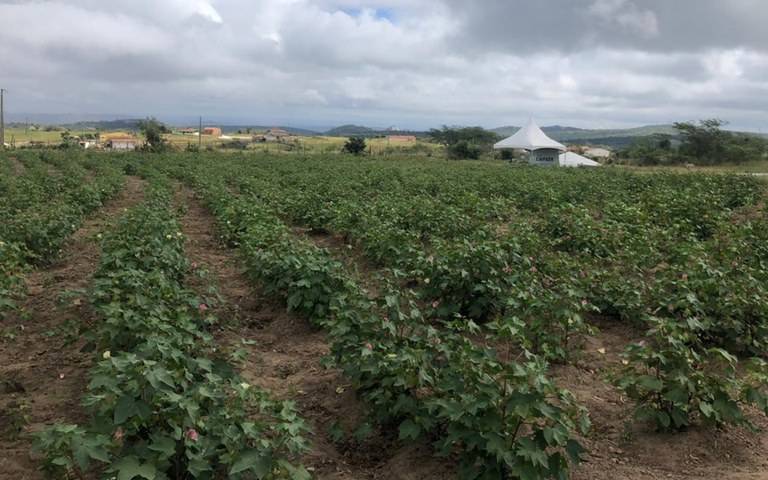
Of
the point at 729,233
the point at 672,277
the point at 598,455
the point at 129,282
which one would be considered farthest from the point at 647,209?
the point at 129,282

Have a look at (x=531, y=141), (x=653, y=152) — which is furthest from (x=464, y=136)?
(x=653, y=152)

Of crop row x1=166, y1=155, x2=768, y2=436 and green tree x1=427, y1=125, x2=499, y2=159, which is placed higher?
green tree x1=427, y1=125, x2=499, y2=159

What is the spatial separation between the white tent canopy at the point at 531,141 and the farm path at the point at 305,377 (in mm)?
49648

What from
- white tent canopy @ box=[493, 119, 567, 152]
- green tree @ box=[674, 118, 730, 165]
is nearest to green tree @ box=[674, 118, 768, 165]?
green tree @ box=[674, 118, 730, 165]

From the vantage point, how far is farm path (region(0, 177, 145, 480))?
3.42 metres

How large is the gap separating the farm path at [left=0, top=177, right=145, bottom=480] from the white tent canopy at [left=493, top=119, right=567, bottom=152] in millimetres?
51200

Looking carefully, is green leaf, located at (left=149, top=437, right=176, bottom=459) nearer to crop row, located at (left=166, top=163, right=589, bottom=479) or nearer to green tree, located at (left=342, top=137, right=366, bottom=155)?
crop row, located at (left=166, top=163, right=589, bottom=479)

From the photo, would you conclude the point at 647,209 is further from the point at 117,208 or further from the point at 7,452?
the point at 117,208

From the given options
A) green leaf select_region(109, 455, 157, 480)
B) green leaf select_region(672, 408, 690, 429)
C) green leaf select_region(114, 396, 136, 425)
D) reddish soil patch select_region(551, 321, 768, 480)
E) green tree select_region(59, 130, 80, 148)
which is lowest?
reddish soil patch select_region(551, 321, 768, 480)

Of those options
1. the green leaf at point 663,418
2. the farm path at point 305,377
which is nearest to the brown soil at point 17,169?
the farm path at point 305,377

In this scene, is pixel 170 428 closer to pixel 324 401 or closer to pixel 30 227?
pixel 324 401

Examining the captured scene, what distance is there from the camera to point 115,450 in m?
2.65

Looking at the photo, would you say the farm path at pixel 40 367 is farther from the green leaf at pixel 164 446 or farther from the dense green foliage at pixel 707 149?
the dense green foliage at pixel 707 149

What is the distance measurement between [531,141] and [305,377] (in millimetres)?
53734
